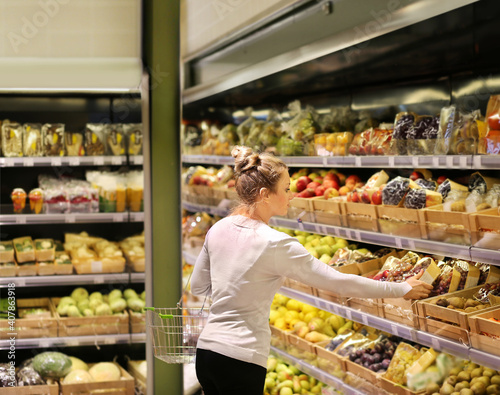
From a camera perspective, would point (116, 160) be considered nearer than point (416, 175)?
No

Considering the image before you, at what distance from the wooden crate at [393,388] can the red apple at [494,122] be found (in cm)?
118

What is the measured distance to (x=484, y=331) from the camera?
7.24ft

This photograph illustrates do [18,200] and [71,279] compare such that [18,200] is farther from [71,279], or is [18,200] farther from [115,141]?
[115,141]

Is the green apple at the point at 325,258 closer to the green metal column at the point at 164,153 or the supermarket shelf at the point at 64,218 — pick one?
the green metal column at the point at 164,153

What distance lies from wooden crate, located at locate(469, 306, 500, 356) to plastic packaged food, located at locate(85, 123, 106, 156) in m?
2.79

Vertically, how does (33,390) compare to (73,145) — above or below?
below

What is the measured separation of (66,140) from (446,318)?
2.84 metres

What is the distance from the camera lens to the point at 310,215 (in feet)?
11.5

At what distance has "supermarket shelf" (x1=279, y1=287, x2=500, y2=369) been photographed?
2216 mm

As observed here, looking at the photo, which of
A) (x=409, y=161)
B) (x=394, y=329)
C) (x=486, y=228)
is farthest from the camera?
(x=409, y=161)

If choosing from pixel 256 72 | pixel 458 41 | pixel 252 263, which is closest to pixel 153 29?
A: pixel 256 72

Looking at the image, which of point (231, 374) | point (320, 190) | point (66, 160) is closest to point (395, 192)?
point (320, 190)

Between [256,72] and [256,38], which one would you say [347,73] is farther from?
[256,38]

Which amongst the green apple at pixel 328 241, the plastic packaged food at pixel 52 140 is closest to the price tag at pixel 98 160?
the plastic packaged food at pixel 52 140
